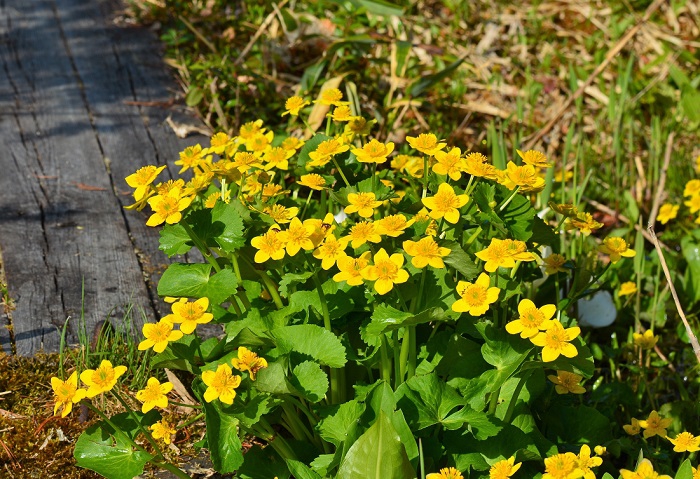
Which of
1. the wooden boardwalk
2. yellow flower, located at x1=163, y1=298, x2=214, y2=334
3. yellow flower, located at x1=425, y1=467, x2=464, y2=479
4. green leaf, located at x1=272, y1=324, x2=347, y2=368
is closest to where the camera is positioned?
yellow flower, located at x1=425, y1=467, x2=464, y2=479

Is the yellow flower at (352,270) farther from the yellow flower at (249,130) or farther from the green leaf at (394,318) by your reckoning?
the yellow flower at (249,130)

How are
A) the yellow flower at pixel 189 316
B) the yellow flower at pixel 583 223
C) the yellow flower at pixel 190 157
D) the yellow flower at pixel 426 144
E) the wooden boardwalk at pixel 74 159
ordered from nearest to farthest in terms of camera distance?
the yellow flower at pixel 189 316
the yellow flower at pixel 426 144
the yellow flower at pixel 583 223
the yellow flower at pixel 190 157
the wooden boardwalk at pixel 74 159

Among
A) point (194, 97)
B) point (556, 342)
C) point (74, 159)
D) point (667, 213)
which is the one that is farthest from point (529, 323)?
point (194, 97)

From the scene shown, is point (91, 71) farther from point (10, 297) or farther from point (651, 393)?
point (651, 393)

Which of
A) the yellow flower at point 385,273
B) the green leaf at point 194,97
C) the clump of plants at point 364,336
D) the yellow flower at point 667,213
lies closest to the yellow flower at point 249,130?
the clump of plants at point 364,336

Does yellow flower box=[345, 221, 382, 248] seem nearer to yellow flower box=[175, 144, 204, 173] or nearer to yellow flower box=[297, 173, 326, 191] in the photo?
yellow flower box=[297, 173, 326, 191]

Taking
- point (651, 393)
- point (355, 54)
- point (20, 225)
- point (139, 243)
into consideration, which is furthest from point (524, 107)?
point (20, 225)

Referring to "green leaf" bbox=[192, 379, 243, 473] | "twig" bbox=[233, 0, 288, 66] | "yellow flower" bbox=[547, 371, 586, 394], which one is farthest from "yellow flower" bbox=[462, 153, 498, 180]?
"twig" bbox=[233, 0, 288, 66]
